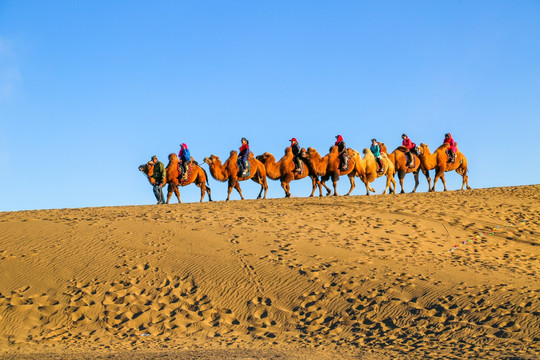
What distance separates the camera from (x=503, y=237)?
51.4 feet

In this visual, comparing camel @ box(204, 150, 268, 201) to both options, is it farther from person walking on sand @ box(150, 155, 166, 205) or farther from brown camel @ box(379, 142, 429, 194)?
brown camel @ box(379, 142, 429, 194)

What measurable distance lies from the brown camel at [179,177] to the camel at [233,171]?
2.06 feet

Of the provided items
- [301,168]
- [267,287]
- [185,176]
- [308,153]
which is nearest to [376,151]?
[308,153]

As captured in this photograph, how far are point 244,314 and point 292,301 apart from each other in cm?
88

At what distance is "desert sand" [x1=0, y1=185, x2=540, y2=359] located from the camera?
8.57m

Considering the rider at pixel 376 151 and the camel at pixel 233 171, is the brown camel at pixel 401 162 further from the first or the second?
the camel at pixel 233 171

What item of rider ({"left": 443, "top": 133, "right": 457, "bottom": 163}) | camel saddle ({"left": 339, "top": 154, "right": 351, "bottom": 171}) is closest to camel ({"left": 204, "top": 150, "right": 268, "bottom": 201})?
camel saddle ({"left": 339, "top": 154, "right": 351, "bottom": 171})

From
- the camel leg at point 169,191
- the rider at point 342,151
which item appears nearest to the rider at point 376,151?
the rider at point 342,151

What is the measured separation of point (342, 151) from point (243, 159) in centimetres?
390

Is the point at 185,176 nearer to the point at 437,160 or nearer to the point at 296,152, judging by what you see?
the point at 296,152

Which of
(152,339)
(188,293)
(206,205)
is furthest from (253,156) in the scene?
(152,339)

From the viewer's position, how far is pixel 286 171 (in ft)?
77.5

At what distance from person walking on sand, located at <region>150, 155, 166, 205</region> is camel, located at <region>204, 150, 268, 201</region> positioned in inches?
72.8

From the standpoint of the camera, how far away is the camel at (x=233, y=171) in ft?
76.7
